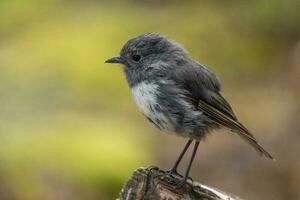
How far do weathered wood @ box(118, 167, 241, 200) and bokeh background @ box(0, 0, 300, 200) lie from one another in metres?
1.90

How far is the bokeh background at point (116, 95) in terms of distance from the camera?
8562 millimetres

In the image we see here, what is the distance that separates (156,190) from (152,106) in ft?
3.94

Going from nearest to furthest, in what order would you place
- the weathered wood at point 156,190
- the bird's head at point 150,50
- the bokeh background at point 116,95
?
the weathered wood at point 156,190
the bird's head at point 150,50
the bokeh background at point 116,95

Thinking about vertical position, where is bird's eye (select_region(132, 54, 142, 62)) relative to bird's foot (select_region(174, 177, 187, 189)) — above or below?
above

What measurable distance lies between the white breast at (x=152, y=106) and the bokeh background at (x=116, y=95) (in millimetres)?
968

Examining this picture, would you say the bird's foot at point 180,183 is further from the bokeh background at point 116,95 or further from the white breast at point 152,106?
the bokeh background at point 116,95

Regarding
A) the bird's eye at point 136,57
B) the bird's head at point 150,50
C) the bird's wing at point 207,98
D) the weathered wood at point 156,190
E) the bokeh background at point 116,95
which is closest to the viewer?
the weathered wood at point 156,190

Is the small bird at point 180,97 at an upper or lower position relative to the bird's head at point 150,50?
lower

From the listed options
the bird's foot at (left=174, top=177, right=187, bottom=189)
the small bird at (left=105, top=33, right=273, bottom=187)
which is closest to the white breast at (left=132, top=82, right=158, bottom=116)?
the small bird at (left=105, top=33, right=273, bottom=187)

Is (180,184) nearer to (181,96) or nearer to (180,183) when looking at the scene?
(180,183)

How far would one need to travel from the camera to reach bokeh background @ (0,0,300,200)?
337 inches

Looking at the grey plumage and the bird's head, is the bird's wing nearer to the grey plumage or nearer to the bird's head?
the grey plumage

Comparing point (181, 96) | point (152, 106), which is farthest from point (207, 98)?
point (152, 106)

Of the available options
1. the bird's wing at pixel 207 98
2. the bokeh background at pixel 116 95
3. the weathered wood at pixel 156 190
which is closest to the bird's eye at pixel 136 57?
the bird's wing at pixel 207 98
